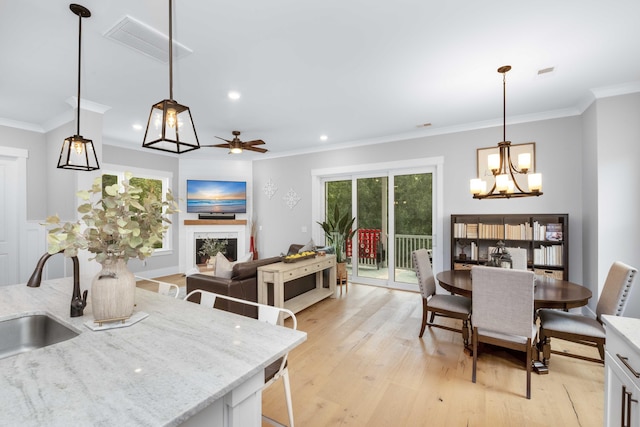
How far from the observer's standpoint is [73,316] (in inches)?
53.3

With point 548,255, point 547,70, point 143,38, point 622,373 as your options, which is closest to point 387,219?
point 548,255

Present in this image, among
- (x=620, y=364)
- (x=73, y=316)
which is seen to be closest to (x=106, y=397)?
(x=73, y=316)

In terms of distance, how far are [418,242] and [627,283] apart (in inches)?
112

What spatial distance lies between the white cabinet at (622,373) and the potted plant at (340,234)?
12.2 ft

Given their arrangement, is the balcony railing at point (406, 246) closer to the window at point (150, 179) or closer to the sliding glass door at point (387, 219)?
the sliding glass door at point (387, 219)

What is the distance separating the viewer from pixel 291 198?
6.14m

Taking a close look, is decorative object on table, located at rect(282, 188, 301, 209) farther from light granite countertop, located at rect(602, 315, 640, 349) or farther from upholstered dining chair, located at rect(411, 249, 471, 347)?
light granite countertop, located at rect(602, 315, 640, 349)

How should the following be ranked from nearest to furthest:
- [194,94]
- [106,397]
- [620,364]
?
[106,397], [620,364], [194,94]

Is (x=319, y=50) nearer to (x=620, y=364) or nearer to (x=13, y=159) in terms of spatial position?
(x=620, y=364)

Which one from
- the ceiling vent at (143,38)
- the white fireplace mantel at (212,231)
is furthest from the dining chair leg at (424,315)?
the white fireplace mantel at (212,231)

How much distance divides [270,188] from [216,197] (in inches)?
46.6

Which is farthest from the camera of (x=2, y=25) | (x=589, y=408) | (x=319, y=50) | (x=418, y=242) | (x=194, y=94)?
(x=418, y=242)

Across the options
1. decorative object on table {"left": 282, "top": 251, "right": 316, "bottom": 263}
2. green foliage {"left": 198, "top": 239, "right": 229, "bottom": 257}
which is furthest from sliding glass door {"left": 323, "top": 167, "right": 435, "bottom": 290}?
green foliage {"left": 198, "top": 239, "right": 229, "bottom": 257}

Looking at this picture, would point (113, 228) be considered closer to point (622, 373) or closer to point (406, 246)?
point (622, 373)
